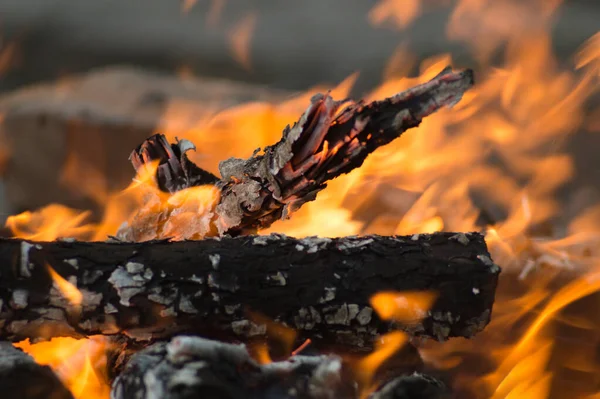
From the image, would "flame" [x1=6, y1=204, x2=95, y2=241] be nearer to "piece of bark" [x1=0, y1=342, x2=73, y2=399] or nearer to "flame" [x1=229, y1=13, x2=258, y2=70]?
"piece of bark" [x1=0, y1=342, x2=73, y2=399]

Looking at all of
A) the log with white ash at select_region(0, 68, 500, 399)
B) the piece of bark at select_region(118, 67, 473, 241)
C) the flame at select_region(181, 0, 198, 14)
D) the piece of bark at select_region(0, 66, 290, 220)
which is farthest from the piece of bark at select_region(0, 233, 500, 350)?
the flame at select_region(181, 0, 198, 14)

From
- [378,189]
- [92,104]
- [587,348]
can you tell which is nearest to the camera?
[587,348]

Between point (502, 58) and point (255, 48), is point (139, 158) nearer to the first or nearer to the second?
point (255, 48)

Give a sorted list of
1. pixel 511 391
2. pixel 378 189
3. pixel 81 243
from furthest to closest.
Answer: pixel 378 189, pixel 511 391, pixel 81 243

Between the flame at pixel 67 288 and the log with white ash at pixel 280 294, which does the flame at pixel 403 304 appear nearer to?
the log with white ash at pixel 280 294

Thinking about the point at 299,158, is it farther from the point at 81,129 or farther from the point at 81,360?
the point at 81,129

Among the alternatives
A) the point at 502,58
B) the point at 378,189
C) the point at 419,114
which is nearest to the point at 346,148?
the point at 419,114

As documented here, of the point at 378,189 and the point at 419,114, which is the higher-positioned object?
the point at 378,189
